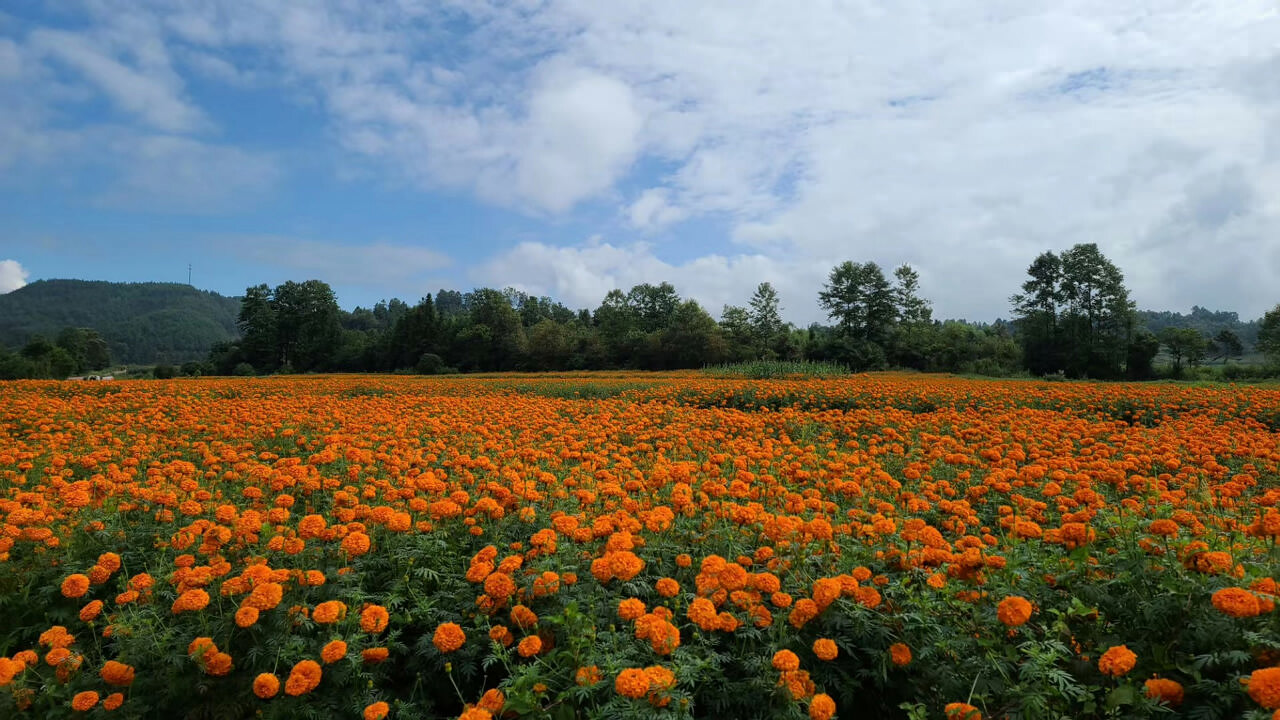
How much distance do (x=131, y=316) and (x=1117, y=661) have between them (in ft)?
738

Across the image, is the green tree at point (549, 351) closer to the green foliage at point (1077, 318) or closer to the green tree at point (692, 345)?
the green tree at point (692, 345)

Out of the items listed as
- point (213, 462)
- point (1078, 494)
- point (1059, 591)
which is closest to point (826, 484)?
point (1078, 494)

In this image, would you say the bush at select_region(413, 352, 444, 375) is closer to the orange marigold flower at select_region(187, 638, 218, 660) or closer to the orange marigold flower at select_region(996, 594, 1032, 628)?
the orange marigold flower at select_region(187, 638, 218, 660)

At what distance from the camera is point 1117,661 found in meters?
2.21

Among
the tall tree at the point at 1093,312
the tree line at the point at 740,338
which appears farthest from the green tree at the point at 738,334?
the tall tree at the point at 1093,312

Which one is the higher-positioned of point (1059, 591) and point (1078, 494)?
point (1078, 494)

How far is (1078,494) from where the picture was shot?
145 inches

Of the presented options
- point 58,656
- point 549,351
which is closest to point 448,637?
point 58,656

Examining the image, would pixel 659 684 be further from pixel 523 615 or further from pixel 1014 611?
pixel 1014 611

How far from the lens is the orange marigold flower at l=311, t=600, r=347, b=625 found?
2668 mm

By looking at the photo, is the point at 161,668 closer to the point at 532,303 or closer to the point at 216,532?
the point at 216,532

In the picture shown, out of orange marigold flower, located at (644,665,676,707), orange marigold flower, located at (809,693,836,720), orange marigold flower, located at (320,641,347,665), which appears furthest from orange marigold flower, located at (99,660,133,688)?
orange marigold flower, located at (809,693,836,720)

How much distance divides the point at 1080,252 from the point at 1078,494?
2498 inches

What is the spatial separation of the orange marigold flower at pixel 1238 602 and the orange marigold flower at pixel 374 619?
3.53 m
